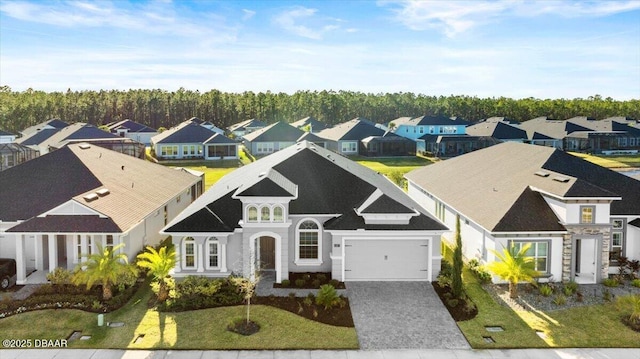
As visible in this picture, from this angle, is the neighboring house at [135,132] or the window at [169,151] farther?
the neighboring house at [135,132]

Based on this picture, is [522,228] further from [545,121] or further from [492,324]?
[545,121]

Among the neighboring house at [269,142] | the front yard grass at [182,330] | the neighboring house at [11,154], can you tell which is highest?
the neighboring house at [269,142]

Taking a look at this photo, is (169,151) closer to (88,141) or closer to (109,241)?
(88,141)

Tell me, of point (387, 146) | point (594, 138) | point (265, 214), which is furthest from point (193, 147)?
point (594, 138)

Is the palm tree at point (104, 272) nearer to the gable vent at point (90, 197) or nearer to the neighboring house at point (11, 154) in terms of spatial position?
the gable vent at point (90, 197)

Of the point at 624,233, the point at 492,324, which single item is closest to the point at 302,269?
the point at 492,324

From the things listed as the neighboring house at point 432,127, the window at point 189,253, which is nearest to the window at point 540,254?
the window at point 189,253

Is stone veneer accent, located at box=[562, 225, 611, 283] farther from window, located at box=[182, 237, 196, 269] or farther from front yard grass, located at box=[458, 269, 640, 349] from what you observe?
window, located at box=[182, 237, 196, 269]

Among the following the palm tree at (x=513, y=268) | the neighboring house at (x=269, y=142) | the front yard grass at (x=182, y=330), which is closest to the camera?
the front yard grass at (x=182, y=330)

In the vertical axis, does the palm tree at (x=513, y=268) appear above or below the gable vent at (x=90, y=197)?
below

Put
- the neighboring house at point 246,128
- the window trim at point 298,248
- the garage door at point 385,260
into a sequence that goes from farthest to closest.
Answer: the neighboring house at point 246,128 → the window trim at point 298,248 → the garage door at point 385,260
